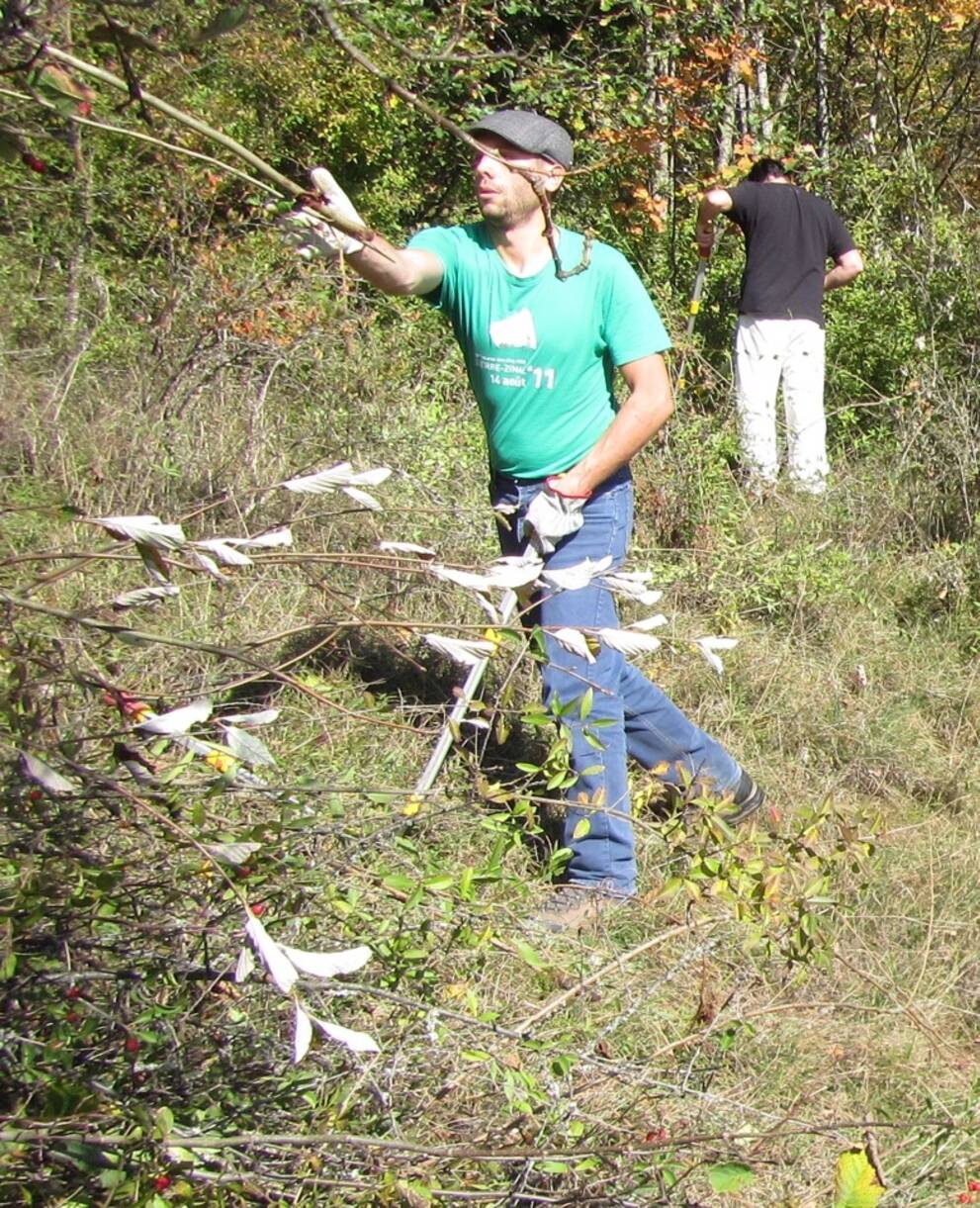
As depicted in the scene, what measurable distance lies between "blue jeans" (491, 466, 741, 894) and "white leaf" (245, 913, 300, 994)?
5.96ft

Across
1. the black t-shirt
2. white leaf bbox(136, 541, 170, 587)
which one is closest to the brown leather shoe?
white leaf bbox(136, 541, 170, 587)

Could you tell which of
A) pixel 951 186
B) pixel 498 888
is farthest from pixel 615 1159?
pixel 951 186

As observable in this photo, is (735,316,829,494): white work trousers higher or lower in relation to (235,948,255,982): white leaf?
higher

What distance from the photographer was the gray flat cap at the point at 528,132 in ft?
12.3

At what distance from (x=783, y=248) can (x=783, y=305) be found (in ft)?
0.96

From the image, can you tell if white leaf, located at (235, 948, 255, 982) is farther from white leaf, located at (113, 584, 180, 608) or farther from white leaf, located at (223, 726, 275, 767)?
white leaf, located at (113, 584, 180, 608)

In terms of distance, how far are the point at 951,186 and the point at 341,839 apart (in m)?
9.33

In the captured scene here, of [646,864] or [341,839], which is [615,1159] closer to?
[341,839]

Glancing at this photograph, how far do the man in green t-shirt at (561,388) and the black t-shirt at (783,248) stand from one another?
3.47 metres

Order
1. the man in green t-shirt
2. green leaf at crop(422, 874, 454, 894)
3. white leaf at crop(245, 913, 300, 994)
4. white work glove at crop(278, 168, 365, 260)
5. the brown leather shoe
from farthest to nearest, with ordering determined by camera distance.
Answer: the man in green t-shirt < the brown leather shoe < green leaf at crop(422, 874, 454, 894) < white work glove at crop(278, 168, 365, 260) < white leaf at crop(245, 913, 300, 994)

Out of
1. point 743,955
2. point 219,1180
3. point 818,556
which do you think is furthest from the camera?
point 818,556

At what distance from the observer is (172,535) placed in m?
1.88

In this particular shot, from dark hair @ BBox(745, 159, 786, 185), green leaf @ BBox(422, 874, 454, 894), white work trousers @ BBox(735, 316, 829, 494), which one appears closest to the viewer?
green leaf @ BBox(422, 874, 454, 894)

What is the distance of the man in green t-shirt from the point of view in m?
3.75
